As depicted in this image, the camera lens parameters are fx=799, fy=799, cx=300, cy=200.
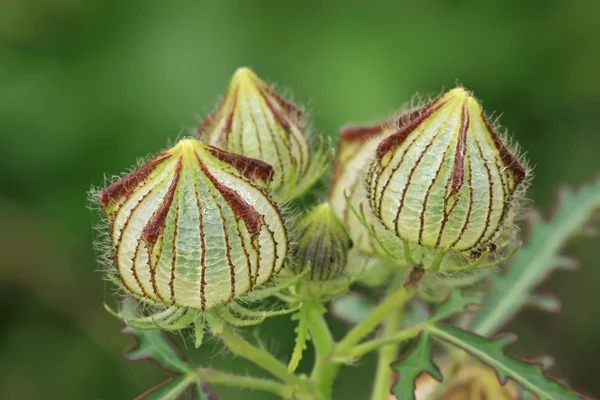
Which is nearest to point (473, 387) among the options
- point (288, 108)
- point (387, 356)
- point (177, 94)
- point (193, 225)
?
point (387, 356)

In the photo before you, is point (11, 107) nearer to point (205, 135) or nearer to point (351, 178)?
point (205, 135)

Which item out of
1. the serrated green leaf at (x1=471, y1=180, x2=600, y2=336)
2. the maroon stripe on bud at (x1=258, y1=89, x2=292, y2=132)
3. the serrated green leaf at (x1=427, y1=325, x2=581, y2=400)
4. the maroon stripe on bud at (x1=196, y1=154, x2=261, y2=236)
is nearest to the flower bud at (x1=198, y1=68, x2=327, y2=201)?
the maroon stripe on bud at (x1=258, y1=89, x2=292, y2=132)

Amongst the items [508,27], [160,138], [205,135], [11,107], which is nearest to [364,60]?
[508,27]

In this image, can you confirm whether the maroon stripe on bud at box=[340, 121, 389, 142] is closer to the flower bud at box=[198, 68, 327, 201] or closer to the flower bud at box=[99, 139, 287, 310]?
the flower bud at box=[198, 68, 327, 201]

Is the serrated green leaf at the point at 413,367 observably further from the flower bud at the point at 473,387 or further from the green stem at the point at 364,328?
the flower bud at the point at 473,387

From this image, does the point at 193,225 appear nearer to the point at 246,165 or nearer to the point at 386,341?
the point at 246,165

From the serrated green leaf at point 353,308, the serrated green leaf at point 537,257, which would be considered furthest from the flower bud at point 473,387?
the serrated green leaf at point 353,308
